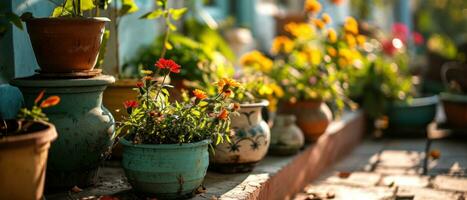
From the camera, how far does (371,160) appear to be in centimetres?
456

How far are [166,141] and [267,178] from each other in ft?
2.20

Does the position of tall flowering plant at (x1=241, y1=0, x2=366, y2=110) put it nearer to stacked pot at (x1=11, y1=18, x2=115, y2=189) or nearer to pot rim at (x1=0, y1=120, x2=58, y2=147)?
stacked pot at (x1=11, y1=18, x2=115, y2=189)

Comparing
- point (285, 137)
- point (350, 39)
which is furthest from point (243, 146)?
point (350, 39)

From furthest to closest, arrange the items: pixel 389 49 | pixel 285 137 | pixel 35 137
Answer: pixel 389 49 → pixel 285 137 → pixel 35 137

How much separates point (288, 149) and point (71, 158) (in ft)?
4.68

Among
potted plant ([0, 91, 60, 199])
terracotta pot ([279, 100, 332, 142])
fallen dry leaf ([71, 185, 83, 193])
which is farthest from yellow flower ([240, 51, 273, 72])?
potted plant ([0, 91, 60, 199])

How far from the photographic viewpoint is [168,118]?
99.5 inches

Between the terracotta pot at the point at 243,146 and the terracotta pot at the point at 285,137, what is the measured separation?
1.32ft

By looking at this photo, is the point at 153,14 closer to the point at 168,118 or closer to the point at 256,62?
the point at 168,118

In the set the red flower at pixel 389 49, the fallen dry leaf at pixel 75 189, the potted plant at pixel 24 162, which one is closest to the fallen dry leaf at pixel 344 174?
the fallen dry leaf at pixel 75 189

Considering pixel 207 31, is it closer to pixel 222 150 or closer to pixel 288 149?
pixel 288 149

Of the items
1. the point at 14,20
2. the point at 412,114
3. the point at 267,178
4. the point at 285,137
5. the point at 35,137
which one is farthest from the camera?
the point at 412,114

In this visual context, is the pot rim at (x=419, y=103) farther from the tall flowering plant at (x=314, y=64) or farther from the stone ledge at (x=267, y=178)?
the stone ledge at (x=267, y=178)

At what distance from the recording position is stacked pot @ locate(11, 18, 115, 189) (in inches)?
97.9
